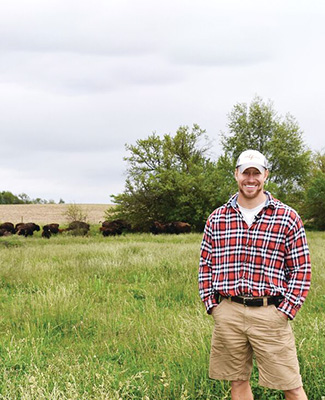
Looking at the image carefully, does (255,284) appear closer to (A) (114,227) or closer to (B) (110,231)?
(B) (110,231)

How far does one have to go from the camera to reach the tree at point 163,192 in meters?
35.4

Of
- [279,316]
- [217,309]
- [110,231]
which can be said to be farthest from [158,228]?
[279,316]

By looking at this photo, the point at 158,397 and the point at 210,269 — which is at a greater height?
the point at 210,269

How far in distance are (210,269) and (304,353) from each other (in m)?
1.46

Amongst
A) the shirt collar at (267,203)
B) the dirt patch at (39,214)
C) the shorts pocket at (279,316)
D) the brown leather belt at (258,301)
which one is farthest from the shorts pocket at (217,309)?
the dirt patch at (39,214)

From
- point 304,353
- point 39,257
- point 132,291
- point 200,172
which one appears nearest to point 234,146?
point 200,172

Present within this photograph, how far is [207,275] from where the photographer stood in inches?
144

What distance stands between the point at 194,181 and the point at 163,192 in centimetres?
251

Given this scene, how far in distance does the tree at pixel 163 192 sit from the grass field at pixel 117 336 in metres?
24.1

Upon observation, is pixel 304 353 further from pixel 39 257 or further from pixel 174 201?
pixel 174 201

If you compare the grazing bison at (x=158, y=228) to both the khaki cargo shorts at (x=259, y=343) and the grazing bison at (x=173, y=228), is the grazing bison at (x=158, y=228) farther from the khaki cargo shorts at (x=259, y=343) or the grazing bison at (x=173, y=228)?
the khaki cargo shorts at (x=259, y=343)

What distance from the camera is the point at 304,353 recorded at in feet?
14.4

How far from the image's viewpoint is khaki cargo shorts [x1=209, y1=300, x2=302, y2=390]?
10.9ft

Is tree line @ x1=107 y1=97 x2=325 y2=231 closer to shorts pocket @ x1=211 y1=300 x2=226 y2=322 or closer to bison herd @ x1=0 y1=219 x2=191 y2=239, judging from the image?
bison herd @ x1=0 y1=219 x2=191 y2=239
